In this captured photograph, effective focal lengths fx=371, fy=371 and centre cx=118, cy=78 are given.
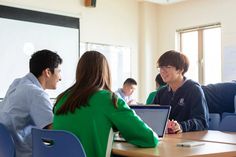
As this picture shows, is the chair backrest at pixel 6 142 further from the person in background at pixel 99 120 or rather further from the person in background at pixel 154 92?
the person in background at pixel 154 92

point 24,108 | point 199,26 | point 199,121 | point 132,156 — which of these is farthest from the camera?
point 199,26

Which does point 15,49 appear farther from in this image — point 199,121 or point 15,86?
point 199,121

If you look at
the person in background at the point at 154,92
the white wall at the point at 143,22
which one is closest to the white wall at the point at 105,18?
the white wall at the point at 143,22

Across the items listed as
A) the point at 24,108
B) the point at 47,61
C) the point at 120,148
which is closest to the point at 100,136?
the point at 120,148

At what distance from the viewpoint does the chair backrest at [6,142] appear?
6.20 ft

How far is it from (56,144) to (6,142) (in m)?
0.54

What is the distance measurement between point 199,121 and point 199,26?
373 cm

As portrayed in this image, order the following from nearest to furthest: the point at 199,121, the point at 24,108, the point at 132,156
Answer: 1. the point at 132,156
2. the point at 24,108
3. the point at 199,121

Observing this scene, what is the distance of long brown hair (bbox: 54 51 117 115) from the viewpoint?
1.67m

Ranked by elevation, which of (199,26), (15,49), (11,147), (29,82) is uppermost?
(199,26)

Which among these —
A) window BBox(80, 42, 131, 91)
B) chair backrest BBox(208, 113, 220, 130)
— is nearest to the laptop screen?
chair backrest BBox(208, 113, 220, 130)

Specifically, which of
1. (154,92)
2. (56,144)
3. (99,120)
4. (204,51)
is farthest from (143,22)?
(56,144)

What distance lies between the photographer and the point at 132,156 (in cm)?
157

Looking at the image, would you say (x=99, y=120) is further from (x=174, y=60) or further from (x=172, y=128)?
(x=174, y=60)
